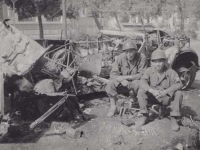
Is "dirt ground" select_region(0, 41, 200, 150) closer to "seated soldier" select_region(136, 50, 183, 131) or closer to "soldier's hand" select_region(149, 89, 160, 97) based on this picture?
"seated soldier" select_region(136, 50, 183, 131)

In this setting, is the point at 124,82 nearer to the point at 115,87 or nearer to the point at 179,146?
the point at 115,87

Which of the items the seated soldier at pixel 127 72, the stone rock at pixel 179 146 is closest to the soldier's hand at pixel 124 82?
the seated soldier at pixel 127 72

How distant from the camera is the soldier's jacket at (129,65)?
18.4 feet

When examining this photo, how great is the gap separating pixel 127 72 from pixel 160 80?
78 cm

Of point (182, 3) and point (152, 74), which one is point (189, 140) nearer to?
point (152, 74)

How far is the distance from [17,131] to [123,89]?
214 centimetres

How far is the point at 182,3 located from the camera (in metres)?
23.0

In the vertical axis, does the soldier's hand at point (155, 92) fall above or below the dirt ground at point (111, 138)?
above

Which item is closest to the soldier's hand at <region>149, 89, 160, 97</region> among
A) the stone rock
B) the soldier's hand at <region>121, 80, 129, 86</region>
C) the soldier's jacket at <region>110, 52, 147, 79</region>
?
the soldier's hand at <region>121, 80, 129, 86</region>

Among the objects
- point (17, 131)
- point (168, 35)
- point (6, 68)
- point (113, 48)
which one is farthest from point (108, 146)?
point (168, 35)

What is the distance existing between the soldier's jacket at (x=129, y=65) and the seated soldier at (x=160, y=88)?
17.6 inches

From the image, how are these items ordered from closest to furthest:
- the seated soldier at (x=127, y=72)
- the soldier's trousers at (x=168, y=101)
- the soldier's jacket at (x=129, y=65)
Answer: the soldier's trousers at (x=168, y=101)
the seated soldier at (x=127, y=72)
the soldier's jacket at (x=129, y=65)

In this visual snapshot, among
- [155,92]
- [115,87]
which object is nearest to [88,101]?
[115,87]

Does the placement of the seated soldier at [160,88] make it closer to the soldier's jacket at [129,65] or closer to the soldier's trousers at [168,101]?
the soldier's trousers at [168,101]
